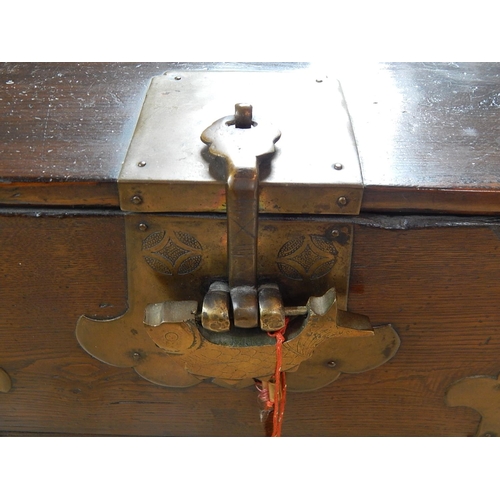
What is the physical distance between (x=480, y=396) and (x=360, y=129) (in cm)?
61

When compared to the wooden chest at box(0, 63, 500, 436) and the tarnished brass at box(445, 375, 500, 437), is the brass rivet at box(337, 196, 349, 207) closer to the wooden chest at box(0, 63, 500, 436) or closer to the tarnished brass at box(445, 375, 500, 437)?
the wooden chest at box(0, 63, 500, 436)

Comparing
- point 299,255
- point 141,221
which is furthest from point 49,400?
point 299,255

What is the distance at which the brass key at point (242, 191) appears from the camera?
3.76 feet

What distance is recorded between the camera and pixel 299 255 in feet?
4.08

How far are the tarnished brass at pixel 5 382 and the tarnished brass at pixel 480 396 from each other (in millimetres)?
925

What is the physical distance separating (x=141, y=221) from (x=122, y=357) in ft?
1.11

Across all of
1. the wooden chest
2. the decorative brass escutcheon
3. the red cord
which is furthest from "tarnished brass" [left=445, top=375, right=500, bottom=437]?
the red cord

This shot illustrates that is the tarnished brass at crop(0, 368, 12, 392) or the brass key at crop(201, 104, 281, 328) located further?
the tarnished brass at crop(0, 368, 12, 392)

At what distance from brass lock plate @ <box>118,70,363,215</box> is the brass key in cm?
3

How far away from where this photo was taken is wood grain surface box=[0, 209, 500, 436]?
125 cm

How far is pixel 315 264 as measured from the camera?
1.25 meters

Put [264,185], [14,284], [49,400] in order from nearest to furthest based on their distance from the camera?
[264,185], [14,284], [49,400]

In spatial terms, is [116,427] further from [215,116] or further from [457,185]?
[457,185]

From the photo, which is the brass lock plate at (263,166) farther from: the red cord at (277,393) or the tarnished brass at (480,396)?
the tarnished brass at (480,396)
